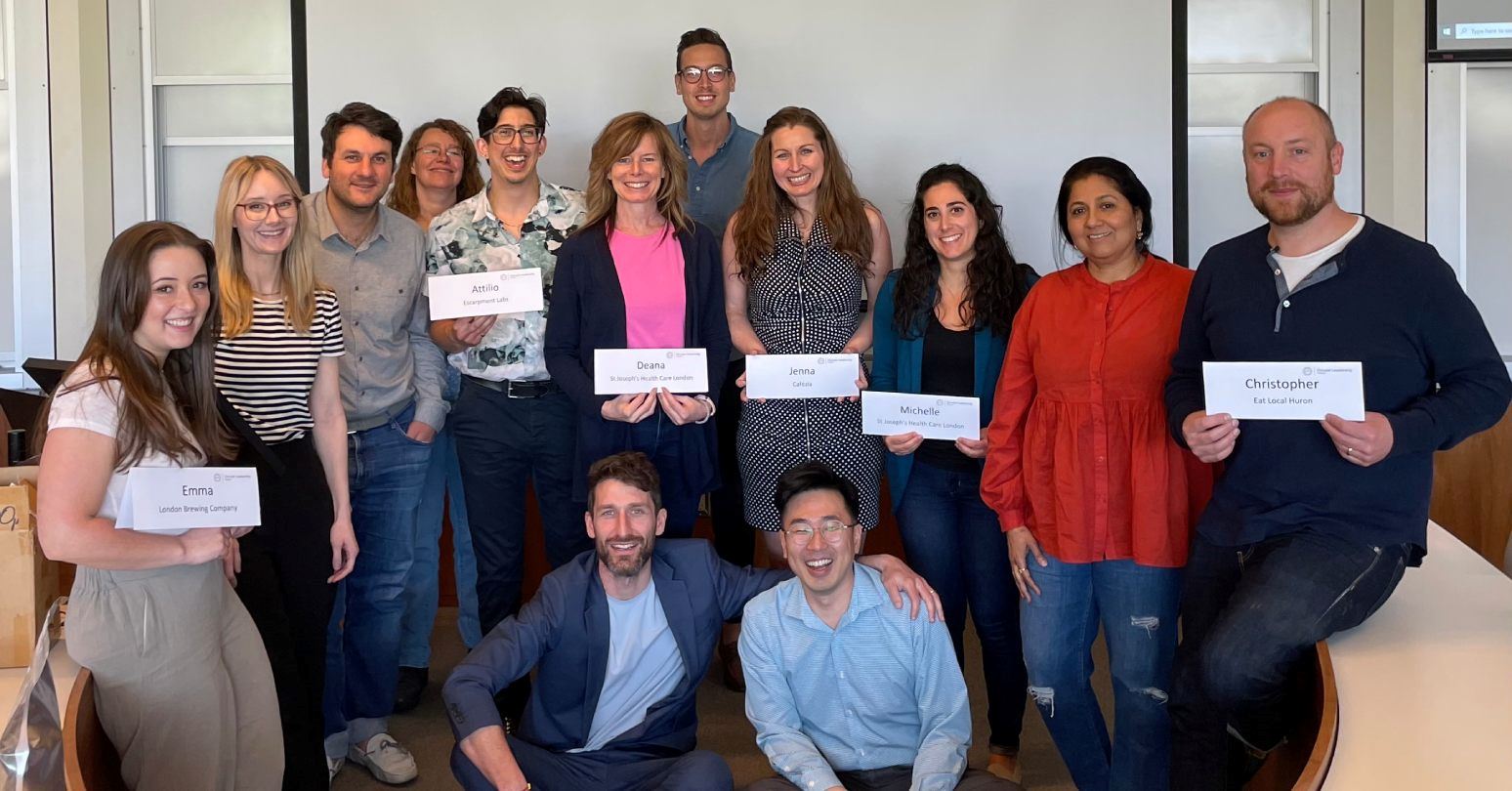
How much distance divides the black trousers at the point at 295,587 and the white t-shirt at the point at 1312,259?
219 centimetres

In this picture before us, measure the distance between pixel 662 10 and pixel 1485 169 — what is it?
12.1 ft

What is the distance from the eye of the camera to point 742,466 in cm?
334

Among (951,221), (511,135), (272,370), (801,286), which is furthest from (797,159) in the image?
(272,370)


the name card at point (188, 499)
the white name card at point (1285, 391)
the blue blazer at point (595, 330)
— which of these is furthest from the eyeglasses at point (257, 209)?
the white name card at point (1285, 391)

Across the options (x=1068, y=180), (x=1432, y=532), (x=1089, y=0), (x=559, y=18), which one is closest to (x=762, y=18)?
(x=559, y=18)

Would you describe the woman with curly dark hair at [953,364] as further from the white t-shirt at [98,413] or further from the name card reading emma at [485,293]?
the white t-shirt at [98,413]

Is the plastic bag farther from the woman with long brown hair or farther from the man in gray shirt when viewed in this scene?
the man in gray shirt

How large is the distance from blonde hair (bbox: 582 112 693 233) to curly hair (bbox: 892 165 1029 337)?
2.05 feet

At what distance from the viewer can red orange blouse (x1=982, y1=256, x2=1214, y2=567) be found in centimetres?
270

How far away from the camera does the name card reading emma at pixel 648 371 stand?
3092 millimetres

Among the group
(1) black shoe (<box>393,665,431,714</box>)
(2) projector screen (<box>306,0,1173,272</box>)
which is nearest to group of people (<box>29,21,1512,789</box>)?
(1) black shoe (<box>393,665,431,714</box>)

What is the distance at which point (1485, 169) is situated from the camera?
17.2 ft

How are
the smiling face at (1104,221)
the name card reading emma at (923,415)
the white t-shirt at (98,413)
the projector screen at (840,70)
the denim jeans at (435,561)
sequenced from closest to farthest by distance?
the white t-shirt at (98,413)
the smiling face at (1104,221)
the name card reading emma at (923,415)
the denim jeans at (435,561)
the projector screen at (840,70)

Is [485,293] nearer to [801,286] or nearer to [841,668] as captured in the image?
A: [801,286]
